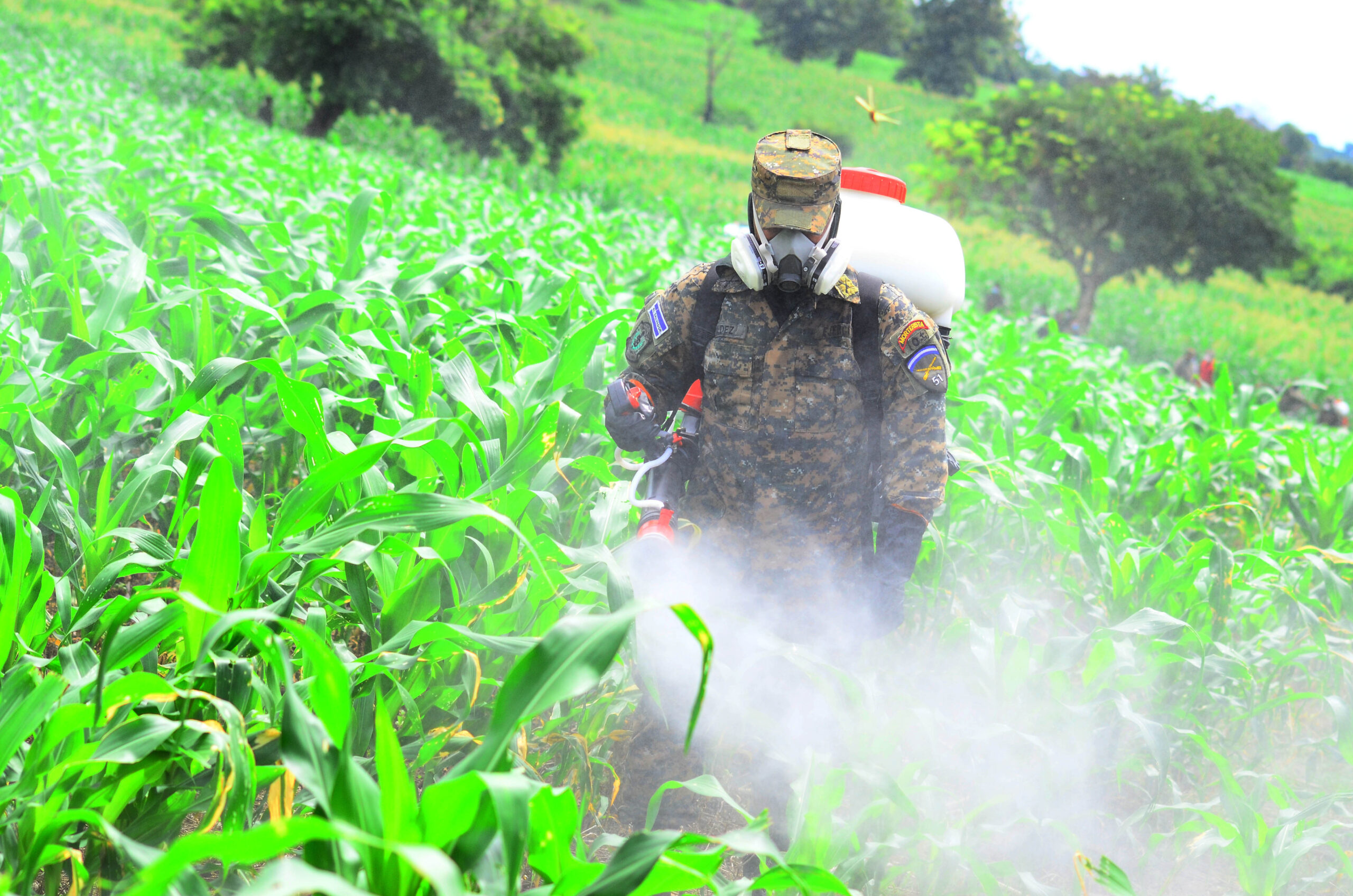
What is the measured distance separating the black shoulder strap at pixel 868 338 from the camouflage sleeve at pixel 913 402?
19 millimetres

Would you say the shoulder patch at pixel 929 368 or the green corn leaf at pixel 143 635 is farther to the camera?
the shoulder patch at pixel 929 368

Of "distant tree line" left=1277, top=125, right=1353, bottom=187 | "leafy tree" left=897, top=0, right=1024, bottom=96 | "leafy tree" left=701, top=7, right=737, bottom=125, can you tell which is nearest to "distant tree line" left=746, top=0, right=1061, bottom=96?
"leafy tree" left=897, top=0, right=1024, bottom=96

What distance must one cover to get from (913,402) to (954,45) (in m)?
70.6

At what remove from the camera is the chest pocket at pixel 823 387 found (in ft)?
7.06

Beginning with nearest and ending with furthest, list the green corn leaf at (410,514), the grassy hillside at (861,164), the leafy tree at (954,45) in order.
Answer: the green corn leaf at (410,514), the grassy hillside at (861,164), the leafy tree at (954,45)

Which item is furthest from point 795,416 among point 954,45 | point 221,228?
point 954,45

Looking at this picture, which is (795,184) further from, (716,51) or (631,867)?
(716,51)

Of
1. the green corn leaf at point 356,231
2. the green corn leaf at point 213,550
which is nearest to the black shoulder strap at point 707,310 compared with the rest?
the green corn leaf at point 213,550

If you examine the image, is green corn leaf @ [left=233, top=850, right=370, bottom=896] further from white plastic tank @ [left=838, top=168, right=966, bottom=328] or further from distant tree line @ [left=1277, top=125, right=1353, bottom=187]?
distant tree line @ [left=1277, top=125, right=1353, bottom=187]

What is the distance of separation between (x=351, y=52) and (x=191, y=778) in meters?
20.1

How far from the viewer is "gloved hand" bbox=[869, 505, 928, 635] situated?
218 centimetres

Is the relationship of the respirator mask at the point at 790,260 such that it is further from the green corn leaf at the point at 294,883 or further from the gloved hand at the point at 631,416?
the green corn leaf at the point at 294,883

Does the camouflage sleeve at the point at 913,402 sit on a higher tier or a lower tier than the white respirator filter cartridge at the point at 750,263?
lower

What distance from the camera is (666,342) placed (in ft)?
7.22
